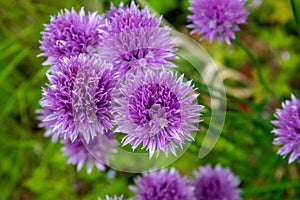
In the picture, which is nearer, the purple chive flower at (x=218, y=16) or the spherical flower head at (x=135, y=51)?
the spherical flower head at (x=135, y=51)

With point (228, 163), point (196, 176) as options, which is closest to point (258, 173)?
point (228, 163)

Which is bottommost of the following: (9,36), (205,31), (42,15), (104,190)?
(104,190)

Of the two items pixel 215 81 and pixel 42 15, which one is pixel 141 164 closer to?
pixel 215 81

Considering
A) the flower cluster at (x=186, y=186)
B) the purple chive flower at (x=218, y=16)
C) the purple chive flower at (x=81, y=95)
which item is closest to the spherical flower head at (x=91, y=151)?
the flower cluster at (x=186, y=186)

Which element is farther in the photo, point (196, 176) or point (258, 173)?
point (258, 173)

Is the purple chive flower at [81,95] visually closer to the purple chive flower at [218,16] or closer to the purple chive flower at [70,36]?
the purple chive flower at [70,36]

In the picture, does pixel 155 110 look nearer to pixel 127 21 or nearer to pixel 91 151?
pixel 127 21

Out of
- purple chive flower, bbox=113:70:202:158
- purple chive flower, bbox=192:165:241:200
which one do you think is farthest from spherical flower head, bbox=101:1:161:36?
purple chive flower, bbox=192:165:241:200
